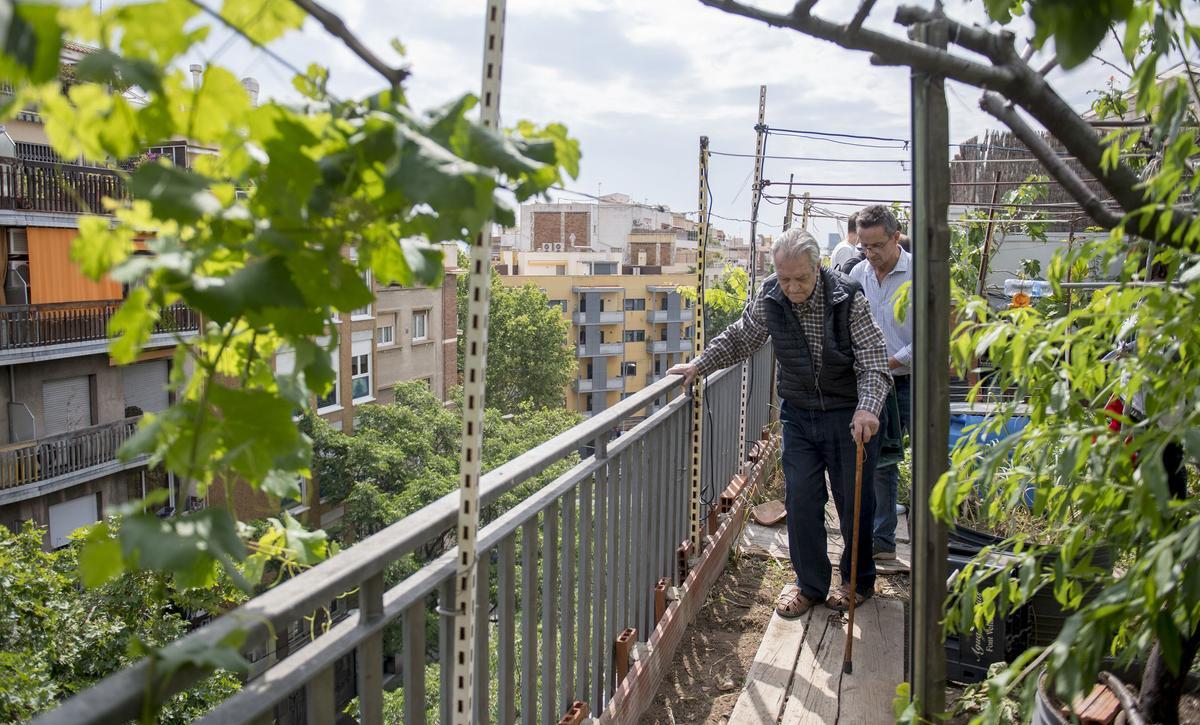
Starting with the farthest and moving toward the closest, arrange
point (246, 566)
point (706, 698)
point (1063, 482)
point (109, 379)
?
point (109, 379) < point (706, 698) < point (1063, 482) < point (246, 566)

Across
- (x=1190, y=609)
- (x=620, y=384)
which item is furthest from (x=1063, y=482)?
(x=620, y=384)

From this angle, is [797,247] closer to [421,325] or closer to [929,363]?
[929,363]

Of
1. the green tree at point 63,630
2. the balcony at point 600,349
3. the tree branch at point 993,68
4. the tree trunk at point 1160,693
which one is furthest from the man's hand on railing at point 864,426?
the balcony at point 600,349

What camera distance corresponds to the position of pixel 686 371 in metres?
3.97

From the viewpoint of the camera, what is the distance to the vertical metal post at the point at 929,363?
5.34ft

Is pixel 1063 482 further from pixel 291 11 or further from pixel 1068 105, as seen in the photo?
pixel 291 11

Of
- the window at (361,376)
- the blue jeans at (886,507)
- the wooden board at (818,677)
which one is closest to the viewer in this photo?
the wooden board at (818,677)

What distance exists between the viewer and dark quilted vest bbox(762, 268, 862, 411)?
393 centimetres

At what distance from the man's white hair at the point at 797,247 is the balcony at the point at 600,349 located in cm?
6063

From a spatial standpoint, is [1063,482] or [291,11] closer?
[291,11]

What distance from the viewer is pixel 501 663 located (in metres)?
2.41

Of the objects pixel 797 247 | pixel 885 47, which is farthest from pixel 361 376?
pixel 885 47

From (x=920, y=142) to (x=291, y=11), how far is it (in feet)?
3.46

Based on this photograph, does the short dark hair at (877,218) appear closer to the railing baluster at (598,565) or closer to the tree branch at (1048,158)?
the railing baluster at (598,565)
